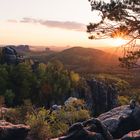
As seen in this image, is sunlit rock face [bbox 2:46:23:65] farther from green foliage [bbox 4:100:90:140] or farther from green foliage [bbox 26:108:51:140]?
green foliage [bbox 26:108:51:140]

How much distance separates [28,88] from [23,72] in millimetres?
5391

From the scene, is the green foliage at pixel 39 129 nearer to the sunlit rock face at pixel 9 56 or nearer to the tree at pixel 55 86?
the tree at pixel 55 86

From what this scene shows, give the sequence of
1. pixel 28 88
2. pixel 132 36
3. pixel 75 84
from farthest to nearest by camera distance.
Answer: pixel 75 84 → pixel 28 88 → pixel 132 36

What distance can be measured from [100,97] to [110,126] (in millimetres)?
105642

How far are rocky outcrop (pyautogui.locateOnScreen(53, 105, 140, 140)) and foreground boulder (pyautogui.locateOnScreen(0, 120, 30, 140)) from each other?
3.78 metres

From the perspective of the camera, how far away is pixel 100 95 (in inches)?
5704

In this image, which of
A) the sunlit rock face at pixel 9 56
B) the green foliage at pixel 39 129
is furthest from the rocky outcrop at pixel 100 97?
the green foliage at pixel 39 129

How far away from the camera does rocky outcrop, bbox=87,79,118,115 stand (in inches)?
5600

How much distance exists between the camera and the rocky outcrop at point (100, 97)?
467ft

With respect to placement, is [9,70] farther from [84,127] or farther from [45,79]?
[84,127]

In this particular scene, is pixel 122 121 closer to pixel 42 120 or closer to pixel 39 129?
pixel 42 120

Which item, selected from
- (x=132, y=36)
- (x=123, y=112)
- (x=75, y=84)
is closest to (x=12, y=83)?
(x=75, y=84)

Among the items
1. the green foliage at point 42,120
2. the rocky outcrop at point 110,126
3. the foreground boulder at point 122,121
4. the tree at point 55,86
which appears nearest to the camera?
the rocky outcrop at point 110,126

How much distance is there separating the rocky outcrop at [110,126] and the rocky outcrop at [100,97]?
9658 centimetres
